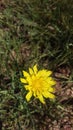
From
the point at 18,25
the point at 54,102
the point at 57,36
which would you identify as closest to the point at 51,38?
the point at 57,36

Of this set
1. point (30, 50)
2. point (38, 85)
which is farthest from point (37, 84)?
point (30, 50)

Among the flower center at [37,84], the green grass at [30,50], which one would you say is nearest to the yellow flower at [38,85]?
the flower center at [37,84]

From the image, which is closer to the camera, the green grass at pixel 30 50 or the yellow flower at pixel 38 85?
the yellow flower at pixel 38 85

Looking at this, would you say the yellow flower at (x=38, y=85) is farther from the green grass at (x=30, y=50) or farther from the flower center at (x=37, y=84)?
the green grass at (x=30, y=50)

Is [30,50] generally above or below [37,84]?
above

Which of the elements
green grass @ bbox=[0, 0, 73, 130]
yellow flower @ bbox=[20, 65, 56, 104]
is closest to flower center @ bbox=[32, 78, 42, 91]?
yellow flower @ bbox=[20, 65, 56, 104]

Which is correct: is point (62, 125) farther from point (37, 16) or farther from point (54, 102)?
point (37, 16)

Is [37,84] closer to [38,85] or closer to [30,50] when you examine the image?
[38,85]
